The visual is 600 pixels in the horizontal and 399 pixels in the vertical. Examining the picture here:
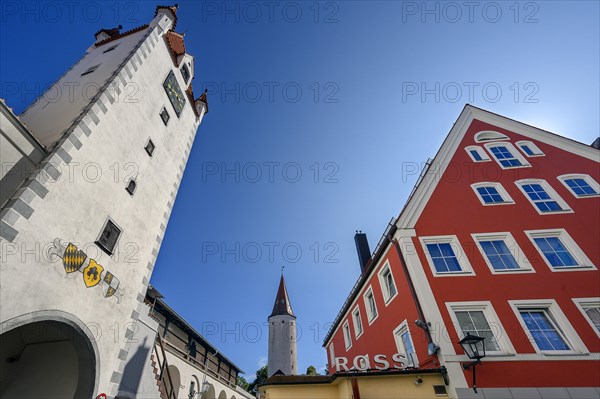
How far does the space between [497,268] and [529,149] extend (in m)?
9.27

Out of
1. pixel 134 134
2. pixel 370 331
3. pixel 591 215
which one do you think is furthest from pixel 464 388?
pixel 134 134

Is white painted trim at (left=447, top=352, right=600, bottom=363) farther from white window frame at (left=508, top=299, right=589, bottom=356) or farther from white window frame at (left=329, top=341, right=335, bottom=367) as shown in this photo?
white window frame at (left=329, top=341, right=335, bottom=367)

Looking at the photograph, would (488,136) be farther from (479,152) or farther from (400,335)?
(400,335)

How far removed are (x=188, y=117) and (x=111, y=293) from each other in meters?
12.9

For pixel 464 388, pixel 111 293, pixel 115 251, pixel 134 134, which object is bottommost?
pixel 464 388

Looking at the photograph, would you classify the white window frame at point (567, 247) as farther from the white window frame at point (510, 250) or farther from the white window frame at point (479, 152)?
the white window frame at point (479, 152)

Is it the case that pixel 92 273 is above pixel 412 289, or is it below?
below

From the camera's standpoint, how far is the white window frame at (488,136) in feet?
60.1

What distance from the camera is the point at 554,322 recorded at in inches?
448

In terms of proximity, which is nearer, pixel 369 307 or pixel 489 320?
pixel 489 320

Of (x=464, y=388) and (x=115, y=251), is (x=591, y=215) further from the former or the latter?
(x=115, y=251)

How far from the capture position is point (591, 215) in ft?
46.3

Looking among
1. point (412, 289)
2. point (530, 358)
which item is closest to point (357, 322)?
point (412, 289)

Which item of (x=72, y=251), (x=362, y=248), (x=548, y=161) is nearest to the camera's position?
(x=72, y=251)
